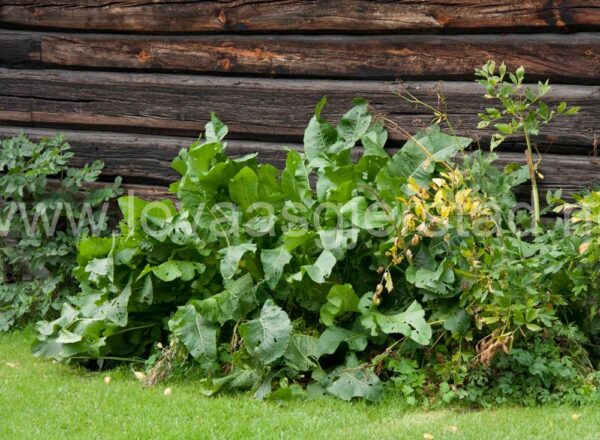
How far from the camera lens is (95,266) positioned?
18.3ft

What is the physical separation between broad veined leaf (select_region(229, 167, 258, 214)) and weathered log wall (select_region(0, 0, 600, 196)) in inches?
32.9

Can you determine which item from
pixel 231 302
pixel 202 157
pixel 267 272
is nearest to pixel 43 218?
pixel 202 157

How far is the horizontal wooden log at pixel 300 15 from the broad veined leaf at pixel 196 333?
6.57 ft

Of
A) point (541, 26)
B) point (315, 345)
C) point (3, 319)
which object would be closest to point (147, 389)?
point (315, 345)

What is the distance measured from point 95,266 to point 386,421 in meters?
1.96

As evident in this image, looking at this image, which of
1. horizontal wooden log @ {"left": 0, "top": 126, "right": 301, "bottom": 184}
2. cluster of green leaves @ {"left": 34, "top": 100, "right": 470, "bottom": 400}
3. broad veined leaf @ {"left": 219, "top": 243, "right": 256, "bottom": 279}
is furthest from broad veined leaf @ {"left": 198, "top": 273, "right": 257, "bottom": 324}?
horizontal wooden log @ {"left": 0, "top": 126, "right": 301, "bottom": 184}

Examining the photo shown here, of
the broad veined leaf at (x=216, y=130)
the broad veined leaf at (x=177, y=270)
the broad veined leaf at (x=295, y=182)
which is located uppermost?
the broad veined leaf at (x=216, y=130)

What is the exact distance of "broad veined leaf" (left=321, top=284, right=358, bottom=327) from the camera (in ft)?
16.6

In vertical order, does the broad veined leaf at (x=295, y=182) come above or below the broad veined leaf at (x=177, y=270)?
above

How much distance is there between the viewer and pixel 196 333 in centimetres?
521

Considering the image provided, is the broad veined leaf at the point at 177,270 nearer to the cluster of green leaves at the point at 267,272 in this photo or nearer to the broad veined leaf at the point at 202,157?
the cluster of green leaves at the point at 267,272

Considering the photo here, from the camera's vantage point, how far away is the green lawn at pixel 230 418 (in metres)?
4.36

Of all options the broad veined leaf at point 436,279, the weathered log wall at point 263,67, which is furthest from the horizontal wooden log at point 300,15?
the broad veined leaf at point 436,279

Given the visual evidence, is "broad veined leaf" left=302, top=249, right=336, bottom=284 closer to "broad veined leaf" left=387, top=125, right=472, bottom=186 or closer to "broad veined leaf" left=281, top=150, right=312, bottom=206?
"broad veined leaf" left=281, top=150, right=312, bottom=206
